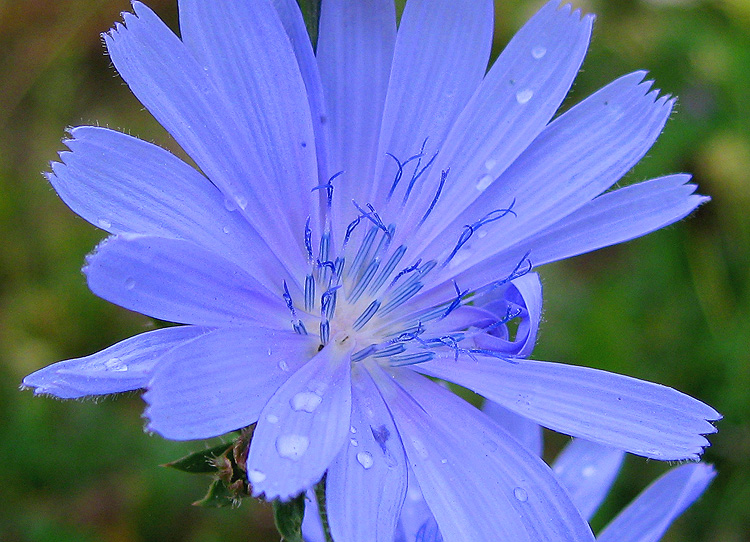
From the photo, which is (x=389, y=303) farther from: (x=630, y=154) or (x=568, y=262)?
(x=568, y=262)

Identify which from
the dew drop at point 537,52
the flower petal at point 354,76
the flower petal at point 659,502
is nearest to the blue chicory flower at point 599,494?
the flower petal at point 659,502

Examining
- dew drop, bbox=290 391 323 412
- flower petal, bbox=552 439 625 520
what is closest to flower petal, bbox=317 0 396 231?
dew drop, bbox=290 391 323 412

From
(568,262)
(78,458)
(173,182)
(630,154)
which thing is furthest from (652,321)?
(173,182)

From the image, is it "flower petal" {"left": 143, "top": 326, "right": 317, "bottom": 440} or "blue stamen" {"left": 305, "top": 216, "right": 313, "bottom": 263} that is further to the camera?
"blue stamen" {"left": 305, "top": 216, "right": 313, "bottom": 263}

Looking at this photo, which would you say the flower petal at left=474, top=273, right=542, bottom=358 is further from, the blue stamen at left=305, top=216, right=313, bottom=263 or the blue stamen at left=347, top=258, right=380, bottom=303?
the blue stamen at left=305, top=216, right=313, bottom=263

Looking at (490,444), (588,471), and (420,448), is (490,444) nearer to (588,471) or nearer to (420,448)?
(420,448)

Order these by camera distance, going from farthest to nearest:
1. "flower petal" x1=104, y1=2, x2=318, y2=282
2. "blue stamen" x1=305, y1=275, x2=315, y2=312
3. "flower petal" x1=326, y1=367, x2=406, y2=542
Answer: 1. "blue stamen" x1=305, y1=275, x2=315, y2=312
2. "flower petal" x1=104, y1=2, x2=318, y2=282
3. "flower petal" x1=326, y1=367, x2=406, y2=542

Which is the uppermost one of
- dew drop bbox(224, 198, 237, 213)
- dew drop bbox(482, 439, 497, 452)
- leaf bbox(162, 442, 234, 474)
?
dew drop bbox(224, 198, 237, 213)
